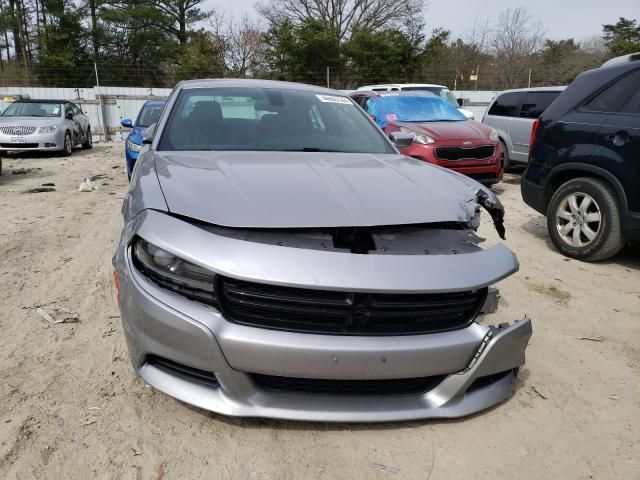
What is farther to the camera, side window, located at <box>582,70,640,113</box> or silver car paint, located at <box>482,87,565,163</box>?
silver car paint, located at <box>482,87,565,163</box>

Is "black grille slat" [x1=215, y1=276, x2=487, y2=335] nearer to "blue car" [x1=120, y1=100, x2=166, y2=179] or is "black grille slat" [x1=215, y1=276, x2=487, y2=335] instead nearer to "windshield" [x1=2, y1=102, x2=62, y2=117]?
"blue car" [x1=120, y1=100, x2=166, y2=179]

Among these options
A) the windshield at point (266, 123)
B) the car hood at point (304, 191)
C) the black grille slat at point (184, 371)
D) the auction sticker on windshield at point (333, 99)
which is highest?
the auction sticker on windshield at point (333, 99)

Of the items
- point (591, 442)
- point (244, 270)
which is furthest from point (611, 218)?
point (244, 270)

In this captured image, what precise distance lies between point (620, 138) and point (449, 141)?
322 cm

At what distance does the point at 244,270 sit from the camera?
5.75 ft

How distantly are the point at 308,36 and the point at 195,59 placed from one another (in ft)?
24.4

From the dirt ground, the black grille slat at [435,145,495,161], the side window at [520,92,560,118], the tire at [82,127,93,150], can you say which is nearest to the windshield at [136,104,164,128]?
the black grille slat at [435,145,495,161]

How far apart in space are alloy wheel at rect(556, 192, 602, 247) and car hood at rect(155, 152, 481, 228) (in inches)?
90.4

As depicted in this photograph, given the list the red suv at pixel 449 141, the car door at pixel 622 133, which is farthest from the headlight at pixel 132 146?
the car door at pixel 622 133

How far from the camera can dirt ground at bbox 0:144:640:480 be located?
1905mm

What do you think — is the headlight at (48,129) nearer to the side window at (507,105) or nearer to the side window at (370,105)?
the side window at (370,105)

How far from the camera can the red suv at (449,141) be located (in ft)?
23.7

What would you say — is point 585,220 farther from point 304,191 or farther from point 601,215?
point 304,191

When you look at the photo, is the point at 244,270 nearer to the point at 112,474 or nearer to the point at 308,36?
the point at 112,474
